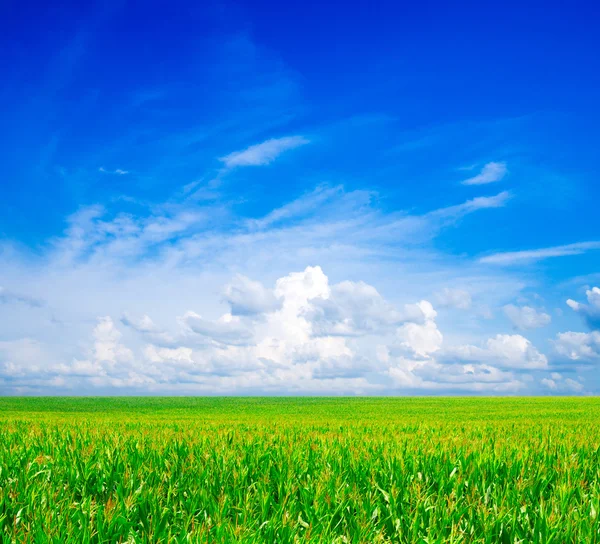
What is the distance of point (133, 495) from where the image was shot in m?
6.30

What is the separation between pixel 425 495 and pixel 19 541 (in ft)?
15.1

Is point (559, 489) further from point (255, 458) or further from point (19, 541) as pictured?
point (19, 541)

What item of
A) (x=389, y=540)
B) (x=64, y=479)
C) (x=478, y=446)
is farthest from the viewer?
(x=478, y=446)

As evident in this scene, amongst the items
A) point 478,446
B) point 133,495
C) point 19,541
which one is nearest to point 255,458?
point 133,495

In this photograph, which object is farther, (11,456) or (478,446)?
(478,446)

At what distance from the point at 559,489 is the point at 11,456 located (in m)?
8.38

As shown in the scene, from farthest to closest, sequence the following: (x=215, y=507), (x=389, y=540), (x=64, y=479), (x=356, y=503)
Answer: (x=64, y=479) → (x=356, y=503) → (x=215, y=507) → (x=389, y=540)

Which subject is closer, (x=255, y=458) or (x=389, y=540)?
(x=389, y=540)

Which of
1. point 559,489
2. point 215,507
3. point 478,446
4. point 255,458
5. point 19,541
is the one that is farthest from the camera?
point 478,446

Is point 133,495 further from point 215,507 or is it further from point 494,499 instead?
point 494,499

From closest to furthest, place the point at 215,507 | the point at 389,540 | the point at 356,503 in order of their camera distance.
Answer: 1. the point at 389,540
2. the point at 215,507
3. the point at 356,503

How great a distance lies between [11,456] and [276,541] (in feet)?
20.8

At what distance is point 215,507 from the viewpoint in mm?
5699

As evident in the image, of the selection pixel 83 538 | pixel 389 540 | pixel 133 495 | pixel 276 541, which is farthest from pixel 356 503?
pixel 83 538
